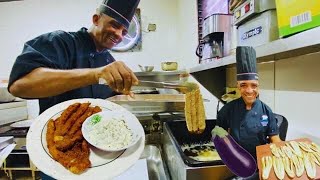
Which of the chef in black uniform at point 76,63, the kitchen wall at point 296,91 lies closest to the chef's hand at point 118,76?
the chef in black uniform at point 76,63

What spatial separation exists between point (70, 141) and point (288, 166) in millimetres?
472

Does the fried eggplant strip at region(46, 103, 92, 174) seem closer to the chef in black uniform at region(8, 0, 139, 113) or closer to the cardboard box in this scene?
the chef in black uniform at region(8, 0, 139, 113)

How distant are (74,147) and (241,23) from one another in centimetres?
58

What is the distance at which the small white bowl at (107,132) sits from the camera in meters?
0.55

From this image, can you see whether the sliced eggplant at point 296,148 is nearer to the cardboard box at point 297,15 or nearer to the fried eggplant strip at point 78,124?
the cardboard box at point 297,15

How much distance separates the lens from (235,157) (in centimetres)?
35

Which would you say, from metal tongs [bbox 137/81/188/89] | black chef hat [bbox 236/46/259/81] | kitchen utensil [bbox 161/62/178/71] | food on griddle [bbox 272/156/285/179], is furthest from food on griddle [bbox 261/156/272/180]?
kitchen utensil [bbox 161/62/178/71]

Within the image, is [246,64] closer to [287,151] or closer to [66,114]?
[287,151]

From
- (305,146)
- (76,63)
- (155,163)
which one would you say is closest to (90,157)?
(76,63)

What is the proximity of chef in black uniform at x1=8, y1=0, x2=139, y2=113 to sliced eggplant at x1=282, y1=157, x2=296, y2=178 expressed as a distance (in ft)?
1.16

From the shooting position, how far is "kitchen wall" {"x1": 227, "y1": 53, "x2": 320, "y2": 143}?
22.9 inches

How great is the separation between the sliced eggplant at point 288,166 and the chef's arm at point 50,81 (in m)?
0.44

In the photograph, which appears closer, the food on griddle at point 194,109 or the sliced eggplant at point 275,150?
the sliced eggplant at point 275,150

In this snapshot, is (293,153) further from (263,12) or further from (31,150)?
(31,150)
